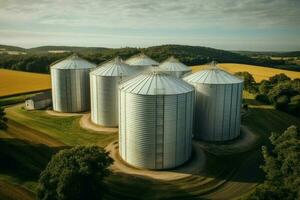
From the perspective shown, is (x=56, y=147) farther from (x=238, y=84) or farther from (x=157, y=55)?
(x=157, y=55)

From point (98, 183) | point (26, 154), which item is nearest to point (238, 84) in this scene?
point (98, 183)

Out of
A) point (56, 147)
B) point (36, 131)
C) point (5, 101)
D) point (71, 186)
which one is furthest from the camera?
point (5, 101)

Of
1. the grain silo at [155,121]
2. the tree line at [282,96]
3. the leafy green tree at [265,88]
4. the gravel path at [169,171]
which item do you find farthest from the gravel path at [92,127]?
the leafy green tree at [265,88]

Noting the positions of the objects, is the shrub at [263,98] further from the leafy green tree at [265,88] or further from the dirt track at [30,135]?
the dirt track at [30,135]

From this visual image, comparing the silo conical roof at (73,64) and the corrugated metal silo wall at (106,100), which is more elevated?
the silo conical roof at (73,64)

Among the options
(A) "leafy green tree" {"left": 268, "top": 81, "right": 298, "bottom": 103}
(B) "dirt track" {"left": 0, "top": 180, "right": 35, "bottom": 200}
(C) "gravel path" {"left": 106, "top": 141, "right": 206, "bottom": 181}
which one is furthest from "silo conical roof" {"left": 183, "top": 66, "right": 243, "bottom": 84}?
(B) "dirt track" {"left": 0, "top": 180, "right": 35, "bottom": 200}

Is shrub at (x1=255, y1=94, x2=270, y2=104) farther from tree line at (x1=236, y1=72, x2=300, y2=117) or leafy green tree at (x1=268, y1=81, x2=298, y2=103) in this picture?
leafy green tree at (x1=268, y1=81, x2=298, y2=103)

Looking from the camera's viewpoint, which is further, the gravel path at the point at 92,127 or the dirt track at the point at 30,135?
the gravel path at the point at 92,127
